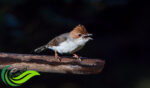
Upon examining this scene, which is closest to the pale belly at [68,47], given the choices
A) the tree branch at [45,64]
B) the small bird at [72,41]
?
the small bird at [72,41]

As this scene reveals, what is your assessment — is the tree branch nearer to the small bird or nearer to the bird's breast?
the small bird

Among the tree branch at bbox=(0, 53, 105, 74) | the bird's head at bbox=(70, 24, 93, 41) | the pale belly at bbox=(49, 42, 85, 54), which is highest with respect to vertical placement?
the bird's head at bbox=(70, 24, 93, 41)

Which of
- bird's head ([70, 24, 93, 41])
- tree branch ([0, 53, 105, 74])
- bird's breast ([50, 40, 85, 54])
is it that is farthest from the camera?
bird's breast ([50, 40, 85, 54])

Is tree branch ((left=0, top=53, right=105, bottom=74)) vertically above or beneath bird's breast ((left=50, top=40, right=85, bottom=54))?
beneath

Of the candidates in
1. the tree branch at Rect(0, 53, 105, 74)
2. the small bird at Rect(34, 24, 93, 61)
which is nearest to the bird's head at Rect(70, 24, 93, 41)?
the small bird at Rect(34, 24, 93, 61)

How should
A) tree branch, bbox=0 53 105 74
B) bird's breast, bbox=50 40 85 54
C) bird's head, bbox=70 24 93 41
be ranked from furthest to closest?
bird's breast, bbox=50 40 85 54
bird's head, bbox=70 24 93 41
tree branch, bbox=0 53 105 74

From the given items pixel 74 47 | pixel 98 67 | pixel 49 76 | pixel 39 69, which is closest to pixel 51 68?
pixel 39 69

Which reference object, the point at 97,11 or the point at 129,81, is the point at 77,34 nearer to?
the point at 97,11
